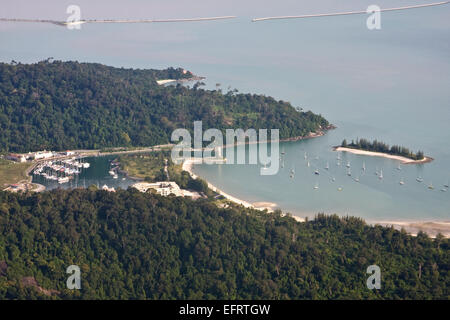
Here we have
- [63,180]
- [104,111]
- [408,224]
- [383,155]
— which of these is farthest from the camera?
[104,111]

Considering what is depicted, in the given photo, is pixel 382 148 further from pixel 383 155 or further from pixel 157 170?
pixel 157 170

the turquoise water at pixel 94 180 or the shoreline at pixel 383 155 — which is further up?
the shoreline at pixel 383 155

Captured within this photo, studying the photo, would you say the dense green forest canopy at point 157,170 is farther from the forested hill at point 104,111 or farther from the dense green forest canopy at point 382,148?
the dense green forest canopy at point 382,148

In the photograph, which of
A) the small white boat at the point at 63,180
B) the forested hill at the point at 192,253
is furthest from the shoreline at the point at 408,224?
the small white boat at the point at 63,180

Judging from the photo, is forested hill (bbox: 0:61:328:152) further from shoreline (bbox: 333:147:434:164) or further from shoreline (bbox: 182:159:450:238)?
shoreline (bbox: 182:159:450:238)

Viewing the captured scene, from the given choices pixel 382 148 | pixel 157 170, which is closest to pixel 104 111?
pixel 157 170
